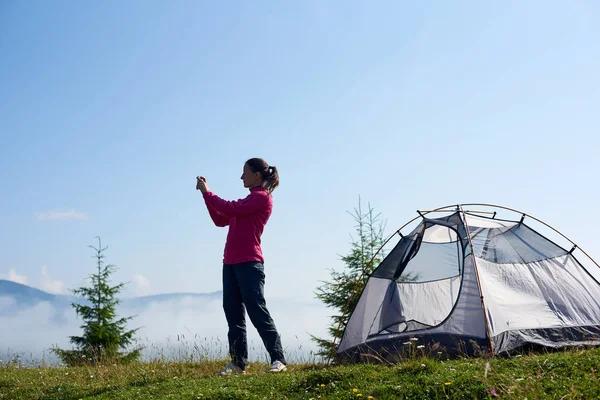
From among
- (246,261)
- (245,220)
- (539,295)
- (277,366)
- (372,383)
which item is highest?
(245,220)

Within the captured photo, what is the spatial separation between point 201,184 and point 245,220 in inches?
27.6

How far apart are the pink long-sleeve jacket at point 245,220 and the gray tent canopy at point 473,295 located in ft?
7.21

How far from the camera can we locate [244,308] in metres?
7.71

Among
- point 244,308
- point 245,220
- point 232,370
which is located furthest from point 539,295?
point 232,370

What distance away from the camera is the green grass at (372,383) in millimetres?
5277

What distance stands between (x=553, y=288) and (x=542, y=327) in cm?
75

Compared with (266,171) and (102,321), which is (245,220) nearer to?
(266,171)

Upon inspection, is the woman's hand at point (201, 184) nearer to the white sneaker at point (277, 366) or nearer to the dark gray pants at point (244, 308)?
the dark gray pants at point (244, 308)

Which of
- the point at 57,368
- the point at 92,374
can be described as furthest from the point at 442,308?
the point at 57,368

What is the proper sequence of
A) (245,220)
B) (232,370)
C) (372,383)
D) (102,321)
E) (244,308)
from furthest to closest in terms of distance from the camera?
1. (102,321)
2. (244,308)
3. (232,370)
4. (245,220)
5. (372,383)

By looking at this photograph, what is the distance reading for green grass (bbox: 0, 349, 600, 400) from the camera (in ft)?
17.3

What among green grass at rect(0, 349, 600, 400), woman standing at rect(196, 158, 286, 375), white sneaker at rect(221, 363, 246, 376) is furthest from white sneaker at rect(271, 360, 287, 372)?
white sneaker at rect(221, 363, 246, 376)

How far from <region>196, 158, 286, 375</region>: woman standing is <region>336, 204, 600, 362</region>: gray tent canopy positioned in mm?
1615

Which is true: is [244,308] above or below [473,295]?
above
